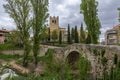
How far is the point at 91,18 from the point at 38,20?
6.00 metres

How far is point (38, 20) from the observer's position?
93.2 ft

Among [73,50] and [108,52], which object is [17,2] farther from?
[108,52]

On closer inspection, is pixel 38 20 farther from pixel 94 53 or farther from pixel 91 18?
pixel 94 53

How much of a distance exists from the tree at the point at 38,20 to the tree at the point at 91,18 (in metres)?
4.54

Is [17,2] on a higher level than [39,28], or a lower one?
higher

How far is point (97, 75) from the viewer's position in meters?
21.5

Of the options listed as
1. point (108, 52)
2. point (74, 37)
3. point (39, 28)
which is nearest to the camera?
point (108, 52)

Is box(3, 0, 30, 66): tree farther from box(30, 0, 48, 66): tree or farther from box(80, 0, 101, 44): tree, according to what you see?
box(80, 0, 101, 44): tree

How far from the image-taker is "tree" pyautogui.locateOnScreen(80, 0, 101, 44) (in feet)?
95.4

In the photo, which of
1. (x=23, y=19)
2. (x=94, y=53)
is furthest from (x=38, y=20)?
(x=94, y=53)

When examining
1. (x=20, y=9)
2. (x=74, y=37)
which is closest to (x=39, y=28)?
(x=20, y=9)

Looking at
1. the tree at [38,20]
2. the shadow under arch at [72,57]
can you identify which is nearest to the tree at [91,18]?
the shadow under arch at [72,57]

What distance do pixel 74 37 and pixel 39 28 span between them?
75.2 ft

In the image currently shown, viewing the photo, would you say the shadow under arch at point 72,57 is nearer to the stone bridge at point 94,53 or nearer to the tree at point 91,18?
the stone bridge at point 94,53
